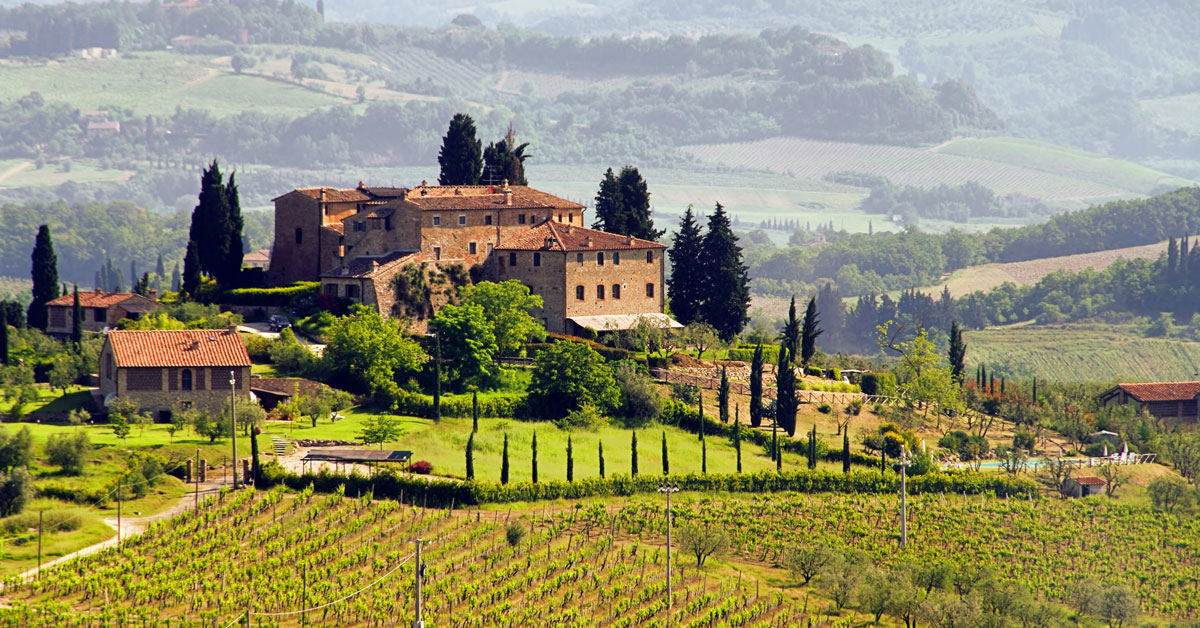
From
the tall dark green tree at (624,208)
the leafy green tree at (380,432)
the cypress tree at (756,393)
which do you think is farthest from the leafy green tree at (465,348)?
the tall dark green tree at (624,208)

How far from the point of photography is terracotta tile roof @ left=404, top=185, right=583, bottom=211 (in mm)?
104875

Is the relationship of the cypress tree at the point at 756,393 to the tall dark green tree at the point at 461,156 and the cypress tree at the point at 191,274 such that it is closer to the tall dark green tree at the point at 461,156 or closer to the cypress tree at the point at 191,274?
the tall dark green tree at the point at 461,156

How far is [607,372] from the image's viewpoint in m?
92.7

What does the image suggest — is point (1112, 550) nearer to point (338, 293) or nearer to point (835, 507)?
point (835, 507)

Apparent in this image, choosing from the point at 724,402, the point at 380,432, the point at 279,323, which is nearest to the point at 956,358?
the point at 724,402

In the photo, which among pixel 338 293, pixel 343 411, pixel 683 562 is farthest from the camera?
pixel 338 293

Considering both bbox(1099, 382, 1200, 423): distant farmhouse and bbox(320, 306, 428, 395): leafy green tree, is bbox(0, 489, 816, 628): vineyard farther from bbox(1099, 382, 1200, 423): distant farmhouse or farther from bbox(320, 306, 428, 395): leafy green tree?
bbox(1099, 382, 1200, 423): distant farmhouse

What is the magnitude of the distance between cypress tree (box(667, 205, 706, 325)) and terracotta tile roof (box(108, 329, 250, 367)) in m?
33.4

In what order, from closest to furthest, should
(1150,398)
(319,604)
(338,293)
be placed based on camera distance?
(319,604) → (338,293) → (1150,398)

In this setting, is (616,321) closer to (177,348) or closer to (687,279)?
(687,279)

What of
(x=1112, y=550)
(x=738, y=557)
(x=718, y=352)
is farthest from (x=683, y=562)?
(x=718, y=352)

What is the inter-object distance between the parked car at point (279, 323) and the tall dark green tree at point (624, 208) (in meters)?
23.0

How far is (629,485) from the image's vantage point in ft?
259

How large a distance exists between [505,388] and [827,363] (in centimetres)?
2716
